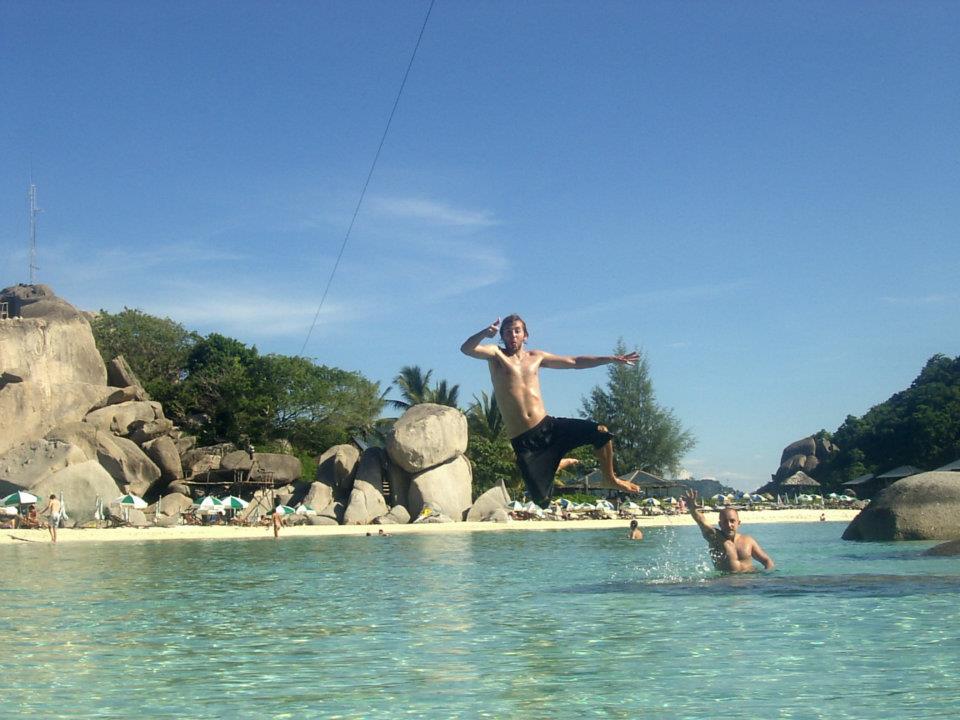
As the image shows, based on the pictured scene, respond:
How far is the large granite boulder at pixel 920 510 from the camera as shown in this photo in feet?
63.2

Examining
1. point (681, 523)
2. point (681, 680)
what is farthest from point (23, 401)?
point (681, 680)

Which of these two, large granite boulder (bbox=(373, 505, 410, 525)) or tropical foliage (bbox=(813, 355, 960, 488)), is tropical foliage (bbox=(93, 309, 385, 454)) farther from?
tropical foliage (bbox=(813, 355, 960, 488))

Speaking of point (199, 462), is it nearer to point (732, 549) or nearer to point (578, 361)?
point (732, 549)

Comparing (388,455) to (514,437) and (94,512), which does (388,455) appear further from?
(514,437)

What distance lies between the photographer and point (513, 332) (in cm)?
873

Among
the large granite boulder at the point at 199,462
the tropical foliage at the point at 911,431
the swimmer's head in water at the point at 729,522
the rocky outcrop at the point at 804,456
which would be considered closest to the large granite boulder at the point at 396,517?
the large granite boulder at the point at 199,462

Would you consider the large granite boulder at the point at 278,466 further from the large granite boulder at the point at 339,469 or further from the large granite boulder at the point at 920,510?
the large granite boulder at the point at 920,510

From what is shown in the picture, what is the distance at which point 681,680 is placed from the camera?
6.82 metres

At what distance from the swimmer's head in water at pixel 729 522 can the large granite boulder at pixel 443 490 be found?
22240 millimetres

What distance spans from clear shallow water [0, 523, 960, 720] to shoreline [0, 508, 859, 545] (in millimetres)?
10514

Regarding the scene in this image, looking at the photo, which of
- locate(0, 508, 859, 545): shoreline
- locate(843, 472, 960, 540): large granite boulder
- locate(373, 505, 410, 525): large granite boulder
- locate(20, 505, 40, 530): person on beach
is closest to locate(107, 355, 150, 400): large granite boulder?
locate(0, 508, 859, 545): shoreline

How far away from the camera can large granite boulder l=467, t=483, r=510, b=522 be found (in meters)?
35.8

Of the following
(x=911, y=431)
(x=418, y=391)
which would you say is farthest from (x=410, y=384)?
(x=911, y=431)

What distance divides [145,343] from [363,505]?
21.1 metres
